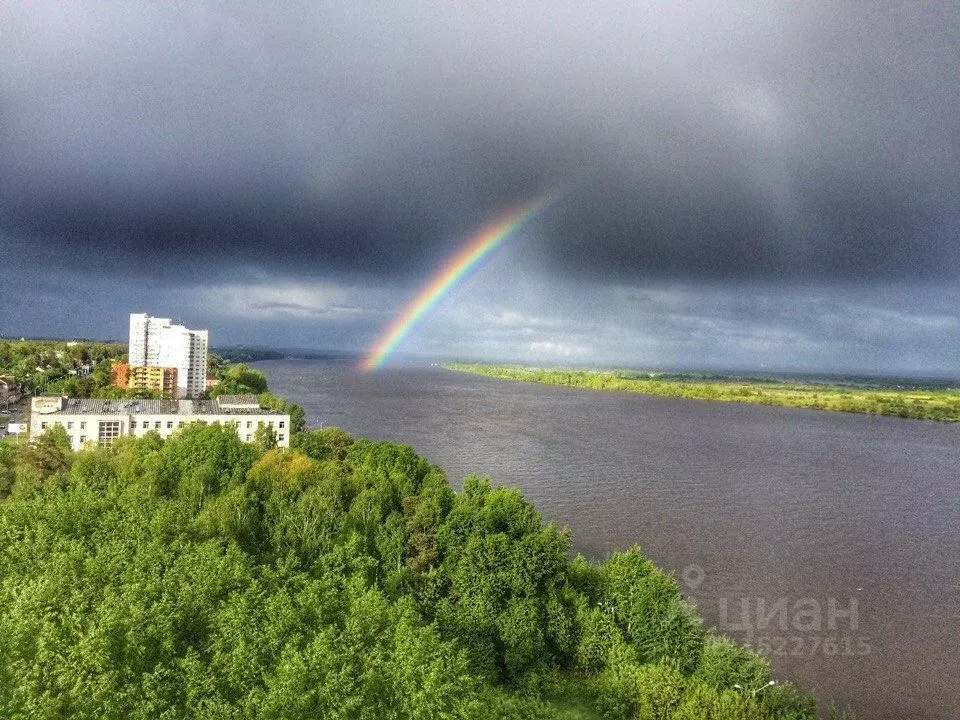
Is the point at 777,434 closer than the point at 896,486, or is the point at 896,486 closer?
the point at 896,486

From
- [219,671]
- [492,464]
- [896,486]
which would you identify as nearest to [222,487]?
[219,671]

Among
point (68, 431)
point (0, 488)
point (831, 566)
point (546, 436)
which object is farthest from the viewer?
point (546, 436)

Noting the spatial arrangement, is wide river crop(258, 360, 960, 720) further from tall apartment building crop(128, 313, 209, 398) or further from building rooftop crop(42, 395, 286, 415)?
tall apartment building crop(128, 313, 209, 398)

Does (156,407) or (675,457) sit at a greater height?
(156,407)

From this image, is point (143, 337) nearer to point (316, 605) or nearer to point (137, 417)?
point (137, 417)

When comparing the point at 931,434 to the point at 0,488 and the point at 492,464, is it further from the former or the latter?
the point at 0,488

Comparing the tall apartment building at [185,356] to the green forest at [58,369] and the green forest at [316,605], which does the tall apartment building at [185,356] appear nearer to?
the green forest at [58,369]

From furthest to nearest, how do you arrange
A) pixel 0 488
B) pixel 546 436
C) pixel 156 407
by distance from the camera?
pixel 546 436, pixel 156 407, pixel 0 488

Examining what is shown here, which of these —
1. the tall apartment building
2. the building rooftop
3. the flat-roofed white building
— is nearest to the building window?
the flat-roofed white building

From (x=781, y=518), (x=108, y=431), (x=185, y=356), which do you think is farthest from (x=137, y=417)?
(x=185, y=356)
